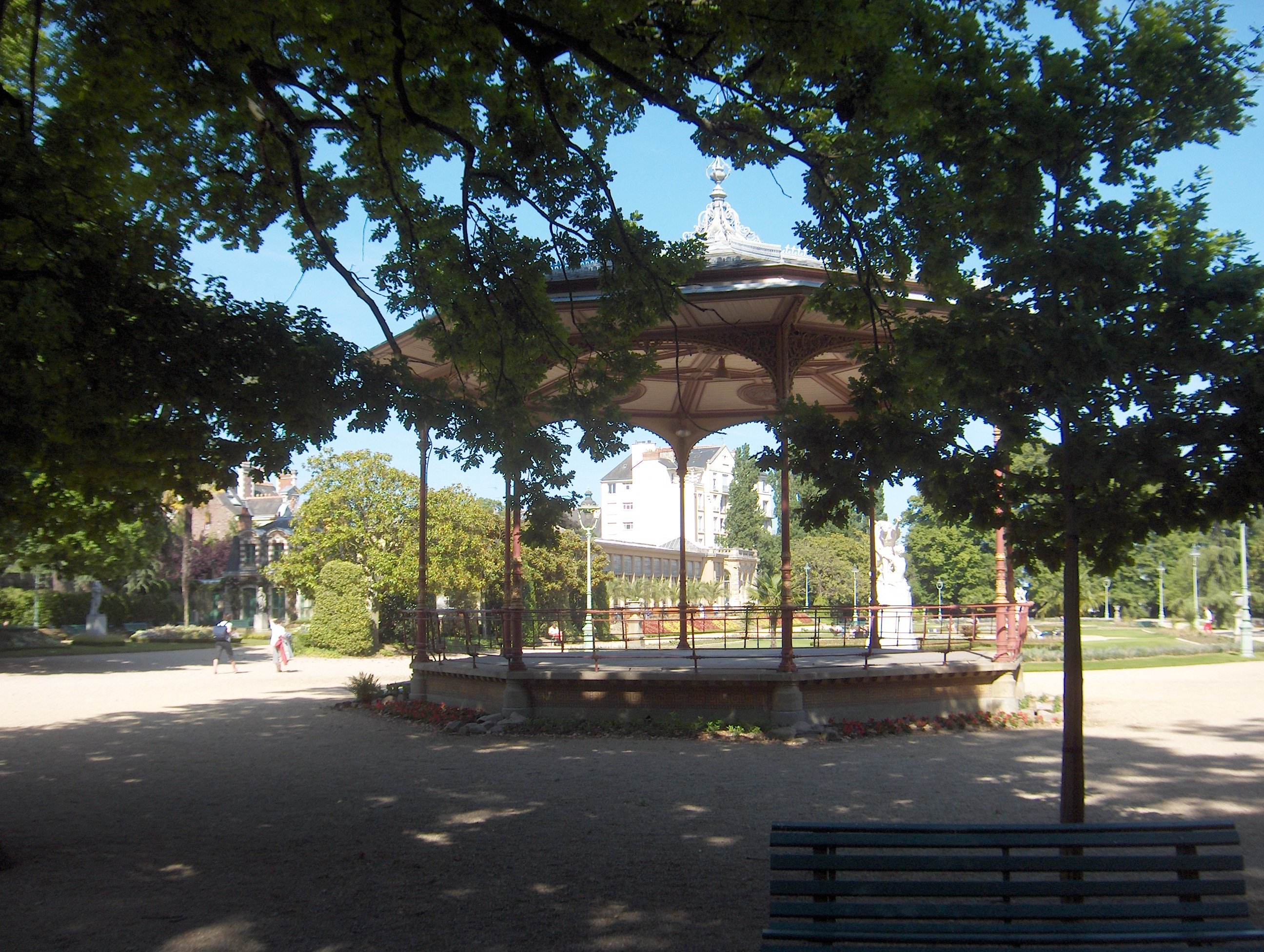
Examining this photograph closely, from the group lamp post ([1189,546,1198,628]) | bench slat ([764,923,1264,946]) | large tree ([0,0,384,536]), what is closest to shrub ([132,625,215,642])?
large tree ([0,0,384,536])

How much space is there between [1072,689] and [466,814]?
5.81 metres

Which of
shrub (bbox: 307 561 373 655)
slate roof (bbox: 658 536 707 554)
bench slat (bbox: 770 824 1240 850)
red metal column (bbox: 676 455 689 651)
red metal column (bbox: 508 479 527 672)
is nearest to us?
bench slat (bbox: 770 824 1240 850)

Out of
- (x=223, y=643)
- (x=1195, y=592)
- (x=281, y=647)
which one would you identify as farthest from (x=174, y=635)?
(x=1195, y=592)

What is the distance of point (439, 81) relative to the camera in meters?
A: 8.13

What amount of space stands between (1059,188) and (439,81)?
5.06 meters

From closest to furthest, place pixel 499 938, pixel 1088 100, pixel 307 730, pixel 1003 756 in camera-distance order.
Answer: pixel 499 938, pixel 1088 100, pixel 1003 756, pixel 307 730

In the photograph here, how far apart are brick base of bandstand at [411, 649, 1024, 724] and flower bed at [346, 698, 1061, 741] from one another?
6.9 inches

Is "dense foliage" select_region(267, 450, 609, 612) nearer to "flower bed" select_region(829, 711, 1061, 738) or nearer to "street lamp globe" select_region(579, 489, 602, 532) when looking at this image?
"street lamp globe" select_region(579, 489, 602, 532)

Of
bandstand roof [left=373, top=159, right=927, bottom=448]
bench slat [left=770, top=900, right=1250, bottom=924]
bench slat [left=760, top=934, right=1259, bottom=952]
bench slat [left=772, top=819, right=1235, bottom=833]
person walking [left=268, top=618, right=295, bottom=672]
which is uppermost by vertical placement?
bandstand roof [left=373, top=159, right=927, bottom=448]

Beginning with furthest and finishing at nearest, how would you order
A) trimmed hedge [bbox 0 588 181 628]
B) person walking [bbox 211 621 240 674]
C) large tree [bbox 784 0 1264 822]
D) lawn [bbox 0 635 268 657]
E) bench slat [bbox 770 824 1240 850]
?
1. trimmed hedge [bbox 0 588 181 628]
2. lawn [bbox 0 635 268 657]
3. person walking [bbox 211 621 240 674]
4. large tree [bbox 784 0 1264 822]
5. bench slat [bbox 770 824 1240 850]

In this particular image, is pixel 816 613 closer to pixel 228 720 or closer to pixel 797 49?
pixel 228 720

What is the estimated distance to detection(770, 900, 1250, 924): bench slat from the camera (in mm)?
4219

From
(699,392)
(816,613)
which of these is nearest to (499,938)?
(816,613)

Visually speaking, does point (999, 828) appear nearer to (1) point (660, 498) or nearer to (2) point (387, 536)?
(2) point (387, 536)
